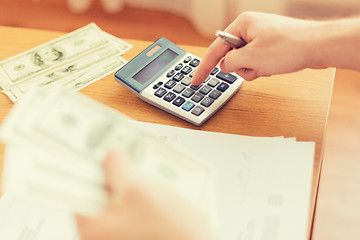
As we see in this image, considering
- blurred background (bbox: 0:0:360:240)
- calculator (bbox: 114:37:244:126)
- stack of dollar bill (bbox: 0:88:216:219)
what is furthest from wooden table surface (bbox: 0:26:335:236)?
blurred background (bbox: 0:0:360:240)

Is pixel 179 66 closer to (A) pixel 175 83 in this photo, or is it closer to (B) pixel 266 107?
(A) pixel 175 83

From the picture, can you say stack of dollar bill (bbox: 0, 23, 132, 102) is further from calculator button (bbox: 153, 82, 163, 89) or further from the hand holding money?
the hand holding money

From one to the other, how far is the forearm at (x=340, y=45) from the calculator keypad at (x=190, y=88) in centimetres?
13

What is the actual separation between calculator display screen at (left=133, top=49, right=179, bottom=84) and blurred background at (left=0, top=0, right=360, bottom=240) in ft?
2.30

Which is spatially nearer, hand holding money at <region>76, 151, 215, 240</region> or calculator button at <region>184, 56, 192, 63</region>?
hand holding money at <region>76, 151, 215, 240</region>

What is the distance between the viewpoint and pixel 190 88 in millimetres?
624

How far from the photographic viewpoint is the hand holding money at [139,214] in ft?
1.04

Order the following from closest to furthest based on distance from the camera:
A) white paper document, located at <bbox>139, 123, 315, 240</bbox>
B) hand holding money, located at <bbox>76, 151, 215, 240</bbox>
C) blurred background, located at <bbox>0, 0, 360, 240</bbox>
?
hand holding money, located at <bbox>76, 151, 215, 240</bbox> → white paper document, located at <bbox>139, 123, 315, 240</bbox> → blurred background, located at <bbox>0, 0, 360, 240</bbox>

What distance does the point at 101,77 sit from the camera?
670mm

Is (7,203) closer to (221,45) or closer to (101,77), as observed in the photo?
(101,77)

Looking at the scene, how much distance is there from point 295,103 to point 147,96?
0.23 m

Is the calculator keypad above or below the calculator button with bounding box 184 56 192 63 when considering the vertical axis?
below

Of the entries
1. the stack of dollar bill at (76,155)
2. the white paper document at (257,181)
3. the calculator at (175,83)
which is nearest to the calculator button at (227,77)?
the calculator at (175,83)

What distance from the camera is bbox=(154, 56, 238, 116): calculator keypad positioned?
0.60 metres
